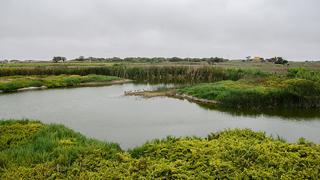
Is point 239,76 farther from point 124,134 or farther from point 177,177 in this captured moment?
point 177,177

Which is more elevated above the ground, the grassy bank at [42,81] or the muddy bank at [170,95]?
the grassy bank at [42,81]

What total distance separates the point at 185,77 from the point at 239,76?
356 inches

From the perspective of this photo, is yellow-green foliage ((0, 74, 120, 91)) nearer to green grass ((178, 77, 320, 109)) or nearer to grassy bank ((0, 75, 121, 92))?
grassy bank ((0, 75, 121, 92))

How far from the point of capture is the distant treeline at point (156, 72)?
45.1 metres

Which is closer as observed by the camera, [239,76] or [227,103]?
[227,103]

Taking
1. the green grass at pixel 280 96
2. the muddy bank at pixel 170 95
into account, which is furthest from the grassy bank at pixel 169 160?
the muddy bank at pixel 170 95

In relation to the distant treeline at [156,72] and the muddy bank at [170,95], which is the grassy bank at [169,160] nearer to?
the muddy bank at [170,95]

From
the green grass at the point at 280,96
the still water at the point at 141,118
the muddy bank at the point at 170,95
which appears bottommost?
the still water at the point at 141,118

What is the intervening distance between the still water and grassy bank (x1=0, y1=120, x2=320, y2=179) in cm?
460

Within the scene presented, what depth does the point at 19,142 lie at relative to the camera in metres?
10.3

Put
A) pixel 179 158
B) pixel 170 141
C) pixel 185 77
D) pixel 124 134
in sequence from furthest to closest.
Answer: pixel 185 77
pixel 124 134
pixel 170 141
pixel 179 158

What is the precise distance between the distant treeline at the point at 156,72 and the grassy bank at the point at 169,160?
112 ft

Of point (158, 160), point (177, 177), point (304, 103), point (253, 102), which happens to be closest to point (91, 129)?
point (158, 160)

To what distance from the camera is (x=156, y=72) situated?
2072 inches
